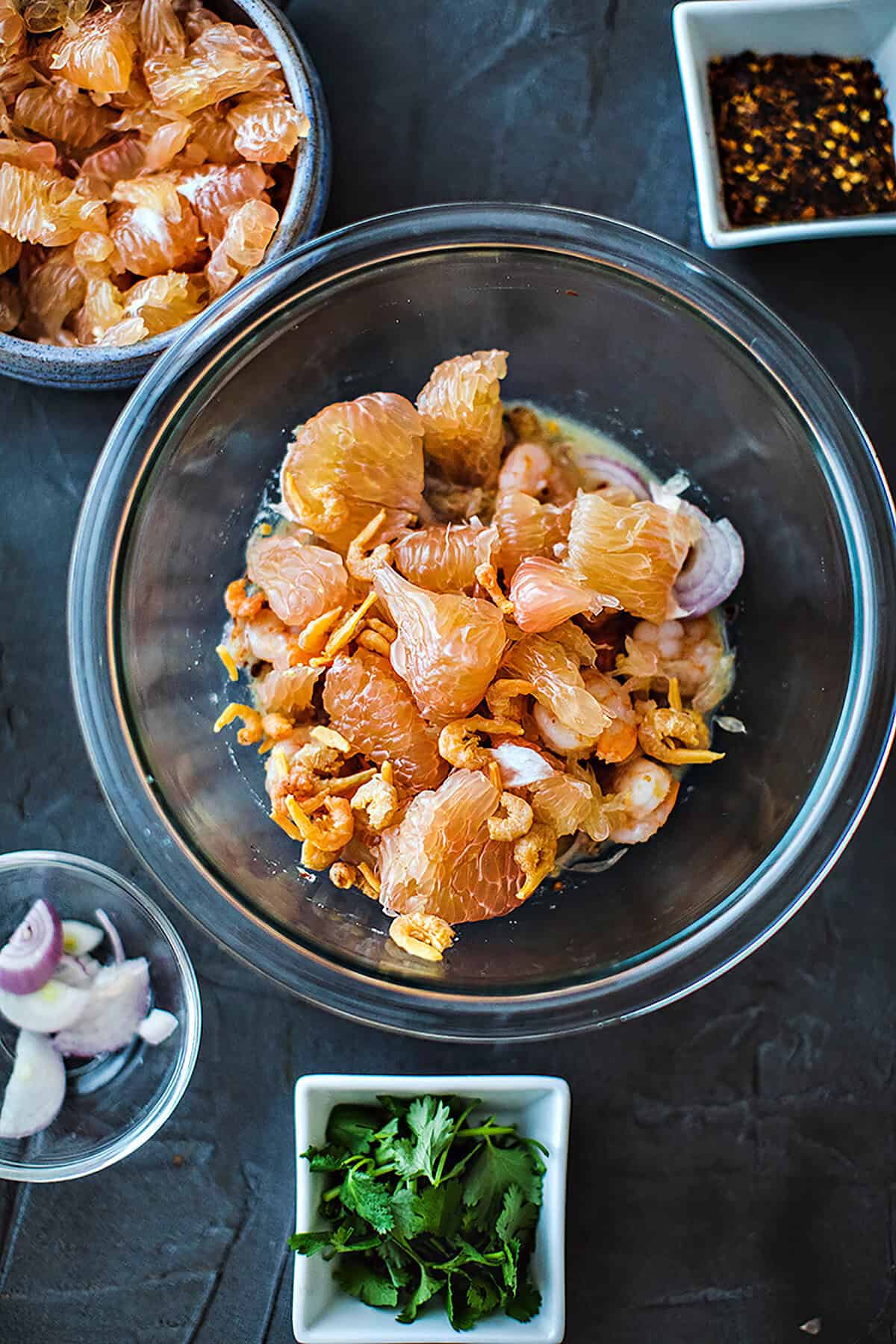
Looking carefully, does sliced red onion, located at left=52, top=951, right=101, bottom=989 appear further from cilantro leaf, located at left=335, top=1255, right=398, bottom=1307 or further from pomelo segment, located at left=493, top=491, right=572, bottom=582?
pomelo segment, located at left=493, top=491, right=572, bottom=582

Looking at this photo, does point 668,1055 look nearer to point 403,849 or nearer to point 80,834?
point 403,849

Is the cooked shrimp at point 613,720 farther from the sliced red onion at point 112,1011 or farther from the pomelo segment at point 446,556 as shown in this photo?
the sliced red onion at point 112,1011

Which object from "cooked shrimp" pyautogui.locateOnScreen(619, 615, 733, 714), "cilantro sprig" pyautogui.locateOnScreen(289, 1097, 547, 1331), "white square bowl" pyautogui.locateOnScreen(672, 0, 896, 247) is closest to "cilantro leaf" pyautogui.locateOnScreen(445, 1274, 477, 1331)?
"cilantro sprig" pyautogui.locateOnScreen(289, 1097, 547, 1331)

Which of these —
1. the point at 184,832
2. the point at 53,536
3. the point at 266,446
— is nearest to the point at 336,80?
the point at 266,446

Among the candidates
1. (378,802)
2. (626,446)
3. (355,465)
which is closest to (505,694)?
(378,802)

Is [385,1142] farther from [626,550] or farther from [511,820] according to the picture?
[626,550]

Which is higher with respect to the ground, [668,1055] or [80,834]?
[80,834]
